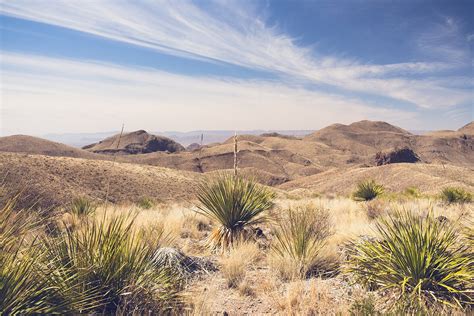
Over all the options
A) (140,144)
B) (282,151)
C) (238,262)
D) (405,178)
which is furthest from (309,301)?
(140,144)

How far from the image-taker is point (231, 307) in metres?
4.61

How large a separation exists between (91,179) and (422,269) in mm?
29864

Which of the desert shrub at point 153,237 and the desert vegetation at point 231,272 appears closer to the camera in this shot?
the desert vegetation at point 231,272

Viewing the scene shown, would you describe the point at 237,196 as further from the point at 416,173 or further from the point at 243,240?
the point at 416,173

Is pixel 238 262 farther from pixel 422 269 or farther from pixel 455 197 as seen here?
pixel 455 197

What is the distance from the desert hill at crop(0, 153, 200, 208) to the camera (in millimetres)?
25312

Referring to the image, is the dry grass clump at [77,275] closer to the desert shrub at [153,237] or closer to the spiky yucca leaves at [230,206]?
the desert shrub at [153,237]

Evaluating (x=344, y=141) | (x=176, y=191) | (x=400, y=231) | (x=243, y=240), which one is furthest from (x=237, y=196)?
(x=344, y=141)

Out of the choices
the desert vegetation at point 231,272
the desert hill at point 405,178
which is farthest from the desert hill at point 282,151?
the desert vegetation at point 231,272

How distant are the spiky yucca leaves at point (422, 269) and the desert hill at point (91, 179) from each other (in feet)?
69.5

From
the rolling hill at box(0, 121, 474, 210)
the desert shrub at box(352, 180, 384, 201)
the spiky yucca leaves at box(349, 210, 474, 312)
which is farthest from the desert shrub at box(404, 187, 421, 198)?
the spiky yucca leaves at box(349, 210, 474, 312)

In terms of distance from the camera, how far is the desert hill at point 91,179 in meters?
25.3

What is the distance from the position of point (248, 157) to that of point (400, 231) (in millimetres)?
95108

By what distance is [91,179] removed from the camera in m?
29.9
